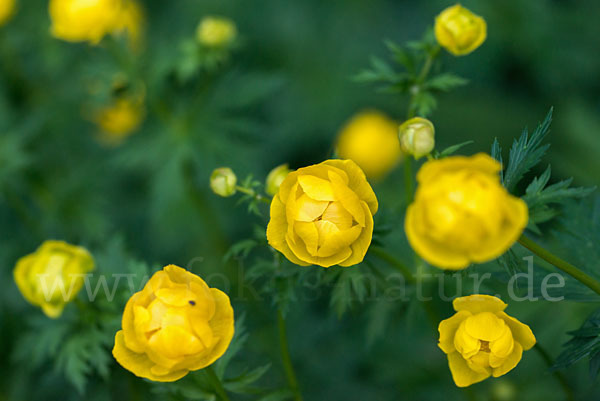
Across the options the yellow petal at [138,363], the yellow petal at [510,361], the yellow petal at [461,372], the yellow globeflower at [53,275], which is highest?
the yellow petal at [510,361]

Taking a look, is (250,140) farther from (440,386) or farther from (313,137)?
(440,386)

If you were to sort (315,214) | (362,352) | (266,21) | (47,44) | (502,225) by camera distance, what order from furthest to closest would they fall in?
(266,21)
(47,44)
(362,352)
(315,214)
(502,225)

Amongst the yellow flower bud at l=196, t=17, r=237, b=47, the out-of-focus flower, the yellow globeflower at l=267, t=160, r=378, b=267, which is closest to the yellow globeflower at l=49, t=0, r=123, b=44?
the out-of-focus flower

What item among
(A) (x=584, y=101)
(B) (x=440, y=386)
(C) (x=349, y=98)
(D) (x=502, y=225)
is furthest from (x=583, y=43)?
(D) (x=502, y=225)

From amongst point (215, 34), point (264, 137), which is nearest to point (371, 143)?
point (264, 137)

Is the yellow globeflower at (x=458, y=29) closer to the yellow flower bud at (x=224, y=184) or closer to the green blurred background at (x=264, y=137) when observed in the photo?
the yellow flower bud at (x=224, y=184)

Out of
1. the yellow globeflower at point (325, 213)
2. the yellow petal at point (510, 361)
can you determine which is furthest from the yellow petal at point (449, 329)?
the yellow globeflower at point (325, 213)

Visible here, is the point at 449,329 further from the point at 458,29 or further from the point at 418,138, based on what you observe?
the point at 458,29
